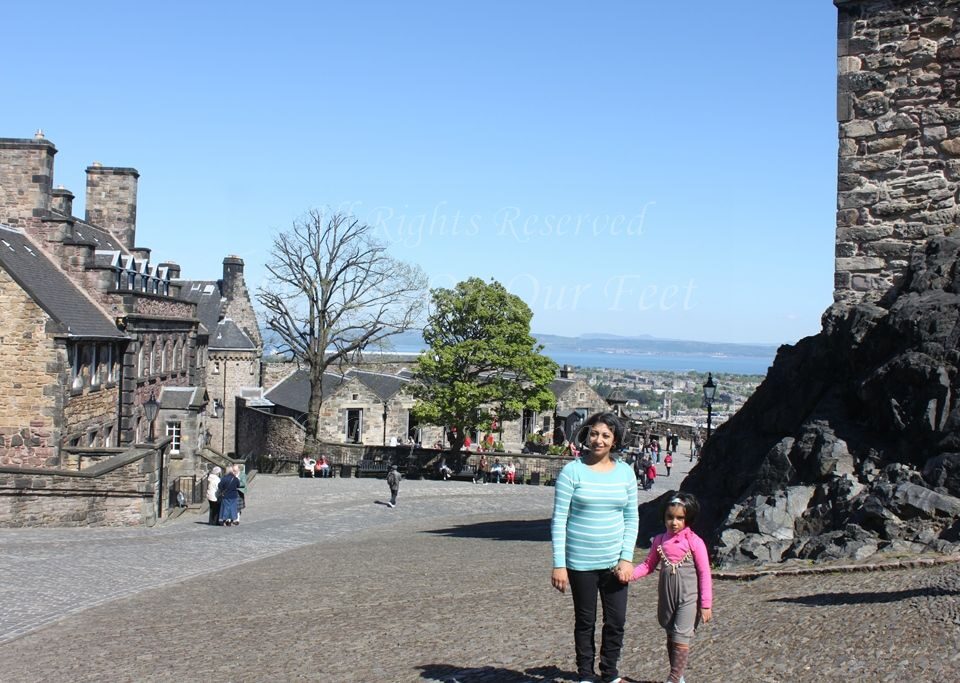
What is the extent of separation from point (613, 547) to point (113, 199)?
1705 inches

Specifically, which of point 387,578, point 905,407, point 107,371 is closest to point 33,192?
point 107,371

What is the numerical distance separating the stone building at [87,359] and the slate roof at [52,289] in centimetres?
7

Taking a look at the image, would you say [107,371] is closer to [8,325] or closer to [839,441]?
[8,325]

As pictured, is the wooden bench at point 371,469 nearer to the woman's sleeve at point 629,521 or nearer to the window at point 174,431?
the window at point 174,431

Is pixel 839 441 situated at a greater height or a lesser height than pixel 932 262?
lesser


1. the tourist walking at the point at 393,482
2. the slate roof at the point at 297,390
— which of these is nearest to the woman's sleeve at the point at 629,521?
the tourist walking at the point at 393,482

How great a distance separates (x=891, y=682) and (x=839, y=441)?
21.0ft

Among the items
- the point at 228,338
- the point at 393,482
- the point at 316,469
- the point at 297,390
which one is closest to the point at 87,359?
the point at 393,482

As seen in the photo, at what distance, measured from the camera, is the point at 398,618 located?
10.8 meters

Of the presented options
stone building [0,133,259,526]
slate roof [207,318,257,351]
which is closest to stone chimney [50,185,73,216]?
stone building [0,133,259,526]

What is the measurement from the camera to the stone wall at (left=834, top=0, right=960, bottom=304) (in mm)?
14445

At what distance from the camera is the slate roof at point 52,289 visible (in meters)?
28.4

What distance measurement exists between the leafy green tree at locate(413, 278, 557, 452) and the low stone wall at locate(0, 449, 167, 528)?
2143 centimetres

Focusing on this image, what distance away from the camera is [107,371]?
3331 cm
